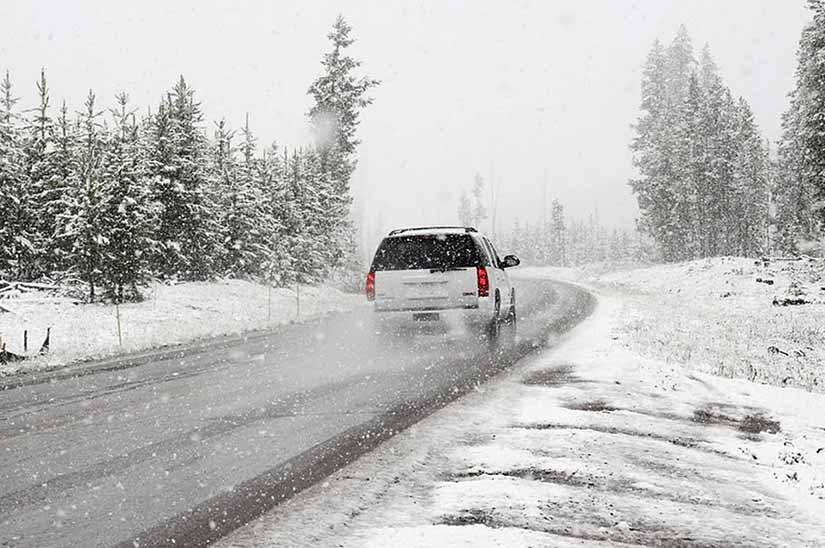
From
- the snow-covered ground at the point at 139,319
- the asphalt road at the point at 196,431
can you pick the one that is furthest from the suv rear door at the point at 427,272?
the snow-covered ground at the point at 139,319

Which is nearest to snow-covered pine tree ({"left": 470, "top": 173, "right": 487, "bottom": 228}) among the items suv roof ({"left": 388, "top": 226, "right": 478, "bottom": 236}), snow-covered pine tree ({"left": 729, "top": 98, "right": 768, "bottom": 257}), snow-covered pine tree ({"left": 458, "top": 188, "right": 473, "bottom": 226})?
snow-covered pine tree ({"left": 458, "top": 188, "right": 473, "bottom": 226})

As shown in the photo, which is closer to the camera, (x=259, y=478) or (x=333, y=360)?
(x=259, y=478)

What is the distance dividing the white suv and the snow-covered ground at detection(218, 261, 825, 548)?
14.1ft

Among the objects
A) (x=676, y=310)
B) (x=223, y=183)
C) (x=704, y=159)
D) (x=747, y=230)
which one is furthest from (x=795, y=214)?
(x=223, y=183)

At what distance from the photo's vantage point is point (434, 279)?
12.1 meters

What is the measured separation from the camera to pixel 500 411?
6.54 metres

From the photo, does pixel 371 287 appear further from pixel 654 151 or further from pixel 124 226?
pixel 654 151

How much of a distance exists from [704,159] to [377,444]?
47589mm

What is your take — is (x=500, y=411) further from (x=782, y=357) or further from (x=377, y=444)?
(x=782, y=357)

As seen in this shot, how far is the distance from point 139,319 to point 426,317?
10.6m

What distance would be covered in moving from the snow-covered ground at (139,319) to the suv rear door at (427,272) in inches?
176

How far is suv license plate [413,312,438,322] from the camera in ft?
39.8

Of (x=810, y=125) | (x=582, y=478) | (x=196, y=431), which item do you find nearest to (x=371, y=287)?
(x=196, y=431)

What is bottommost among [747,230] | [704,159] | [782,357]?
[782,357]
